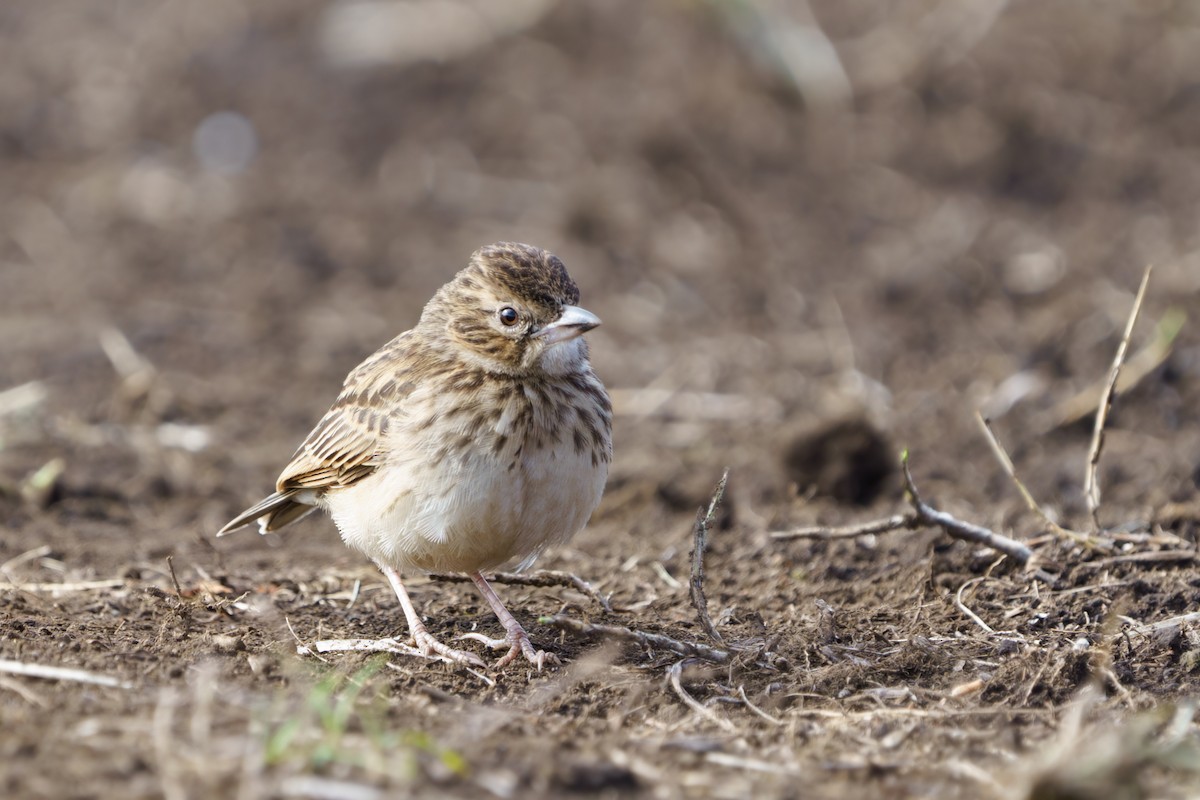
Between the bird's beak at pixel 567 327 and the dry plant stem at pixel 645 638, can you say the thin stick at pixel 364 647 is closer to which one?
the dry plant stem at pixel 645 638

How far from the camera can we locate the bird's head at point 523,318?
5.98 metres

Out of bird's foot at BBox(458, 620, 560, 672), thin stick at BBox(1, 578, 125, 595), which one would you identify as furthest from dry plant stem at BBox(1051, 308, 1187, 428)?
thin stick at BBox(1, 578, 125, 595)

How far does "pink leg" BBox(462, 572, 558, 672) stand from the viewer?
574 cm

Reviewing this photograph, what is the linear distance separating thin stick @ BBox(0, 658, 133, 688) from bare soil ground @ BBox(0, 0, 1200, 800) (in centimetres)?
4

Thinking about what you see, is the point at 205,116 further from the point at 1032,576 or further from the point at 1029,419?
the point at 1032,576

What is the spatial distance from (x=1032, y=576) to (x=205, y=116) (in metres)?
11.1

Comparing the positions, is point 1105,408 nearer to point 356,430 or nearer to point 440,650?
point 440,650

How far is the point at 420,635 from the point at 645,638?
0.90m

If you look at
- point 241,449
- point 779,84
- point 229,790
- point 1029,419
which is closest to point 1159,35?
point 779,84

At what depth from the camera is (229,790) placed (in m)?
4.09

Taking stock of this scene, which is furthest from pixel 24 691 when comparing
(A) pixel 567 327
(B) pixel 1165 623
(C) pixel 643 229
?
(C) pixel 643 229

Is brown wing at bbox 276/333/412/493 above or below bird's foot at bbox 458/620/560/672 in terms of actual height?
above

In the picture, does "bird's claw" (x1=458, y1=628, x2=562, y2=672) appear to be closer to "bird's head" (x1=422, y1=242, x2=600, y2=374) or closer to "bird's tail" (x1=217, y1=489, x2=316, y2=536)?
"bird's head" (x1=422, y1=242, x2=600, y2=374)

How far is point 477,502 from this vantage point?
18.3ft
